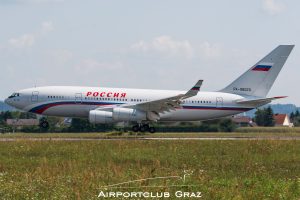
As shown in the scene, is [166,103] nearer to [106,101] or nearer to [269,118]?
[106,101]

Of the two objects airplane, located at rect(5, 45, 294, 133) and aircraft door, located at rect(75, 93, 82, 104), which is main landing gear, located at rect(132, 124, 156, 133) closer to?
airplane, located at rect(5, 45, 294, 133)

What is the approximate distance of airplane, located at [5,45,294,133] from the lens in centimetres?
4081

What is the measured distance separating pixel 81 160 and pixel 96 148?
5.16 meters

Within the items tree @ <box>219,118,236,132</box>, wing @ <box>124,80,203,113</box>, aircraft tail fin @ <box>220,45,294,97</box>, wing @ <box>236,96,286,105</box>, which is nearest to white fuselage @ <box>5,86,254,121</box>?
wing @ <box>236,96,286,105</box>

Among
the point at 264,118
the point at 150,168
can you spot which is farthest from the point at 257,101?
the point at 264,118

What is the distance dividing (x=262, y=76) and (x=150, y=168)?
27.8m

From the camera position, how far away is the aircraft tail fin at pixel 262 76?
4500 centimetres

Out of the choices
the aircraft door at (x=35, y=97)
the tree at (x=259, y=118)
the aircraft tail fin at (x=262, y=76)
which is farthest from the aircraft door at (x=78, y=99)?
the tree at (x=259, y=118)

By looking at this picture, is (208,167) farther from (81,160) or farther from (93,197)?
(93,197)

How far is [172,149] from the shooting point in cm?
2647

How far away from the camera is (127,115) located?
40531 millimetres

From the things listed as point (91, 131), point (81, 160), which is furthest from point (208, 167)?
point (91, 131)

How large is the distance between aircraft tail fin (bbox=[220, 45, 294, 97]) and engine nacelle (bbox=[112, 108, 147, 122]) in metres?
7.59

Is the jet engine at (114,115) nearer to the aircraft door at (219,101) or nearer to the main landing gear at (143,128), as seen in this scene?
the main landing gear at (143,128)
